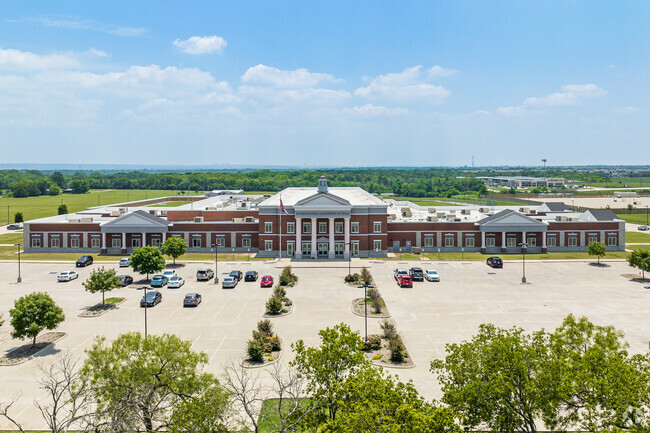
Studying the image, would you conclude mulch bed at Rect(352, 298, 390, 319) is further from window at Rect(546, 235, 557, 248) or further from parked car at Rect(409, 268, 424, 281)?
window at Rect(546, 235, 557, 248)

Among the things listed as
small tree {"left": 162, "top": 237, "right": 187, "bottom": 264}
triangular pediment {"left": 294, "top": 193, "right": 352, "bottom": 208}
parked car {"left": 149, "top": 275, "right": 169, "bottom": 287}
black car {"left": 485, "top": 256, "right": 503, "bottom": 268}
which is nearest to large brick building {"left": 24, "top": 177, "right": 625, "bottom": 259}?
triangular pediment {"left": 294, "top": 193, "right": 352, "bottom": 208}

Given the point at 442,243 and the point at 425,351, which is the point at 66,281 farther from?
the point at 442,243

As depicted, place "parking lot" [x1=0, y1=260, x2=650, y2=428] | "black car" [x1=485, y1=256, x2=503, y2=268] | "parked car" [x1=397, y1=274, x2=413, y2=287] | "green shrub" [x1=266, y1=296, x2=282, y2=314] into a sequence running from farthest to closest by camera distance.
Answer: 1. "black car" [x1=485, y1=256, x2=503, y2=268]
2. "parked car" [x1=397, y1=274, x2=413, y2=287]
3. "green shrub" [x1=266, y1=296, x2=282, y2=314]
4. "parking lot" [x1=0, y1=260, x2=650, y2=428]

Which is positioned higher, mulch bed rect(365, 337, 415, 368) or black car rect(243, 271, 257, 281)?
black car rect(243, 271, 257, 281)

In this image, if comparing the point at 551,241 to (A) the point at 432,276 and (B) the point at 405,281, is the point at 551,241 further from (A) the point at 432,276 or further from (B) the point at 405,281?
(B) the point at 405,281

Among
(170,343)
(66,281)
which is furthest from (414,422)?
(66,281)

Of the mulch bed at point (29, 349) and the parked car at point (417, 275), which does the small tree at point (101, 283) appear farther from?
the parked car at point (417, 275)
